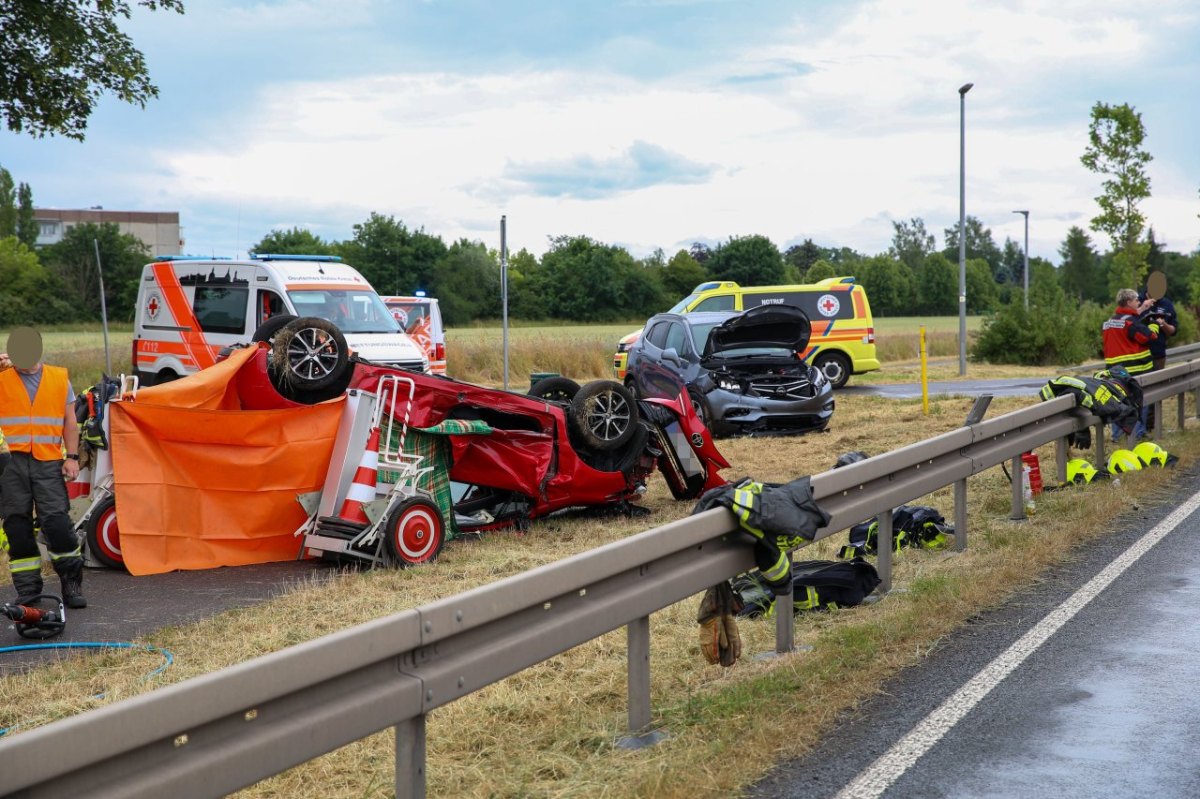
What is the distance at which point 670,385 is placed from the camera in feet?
39.2

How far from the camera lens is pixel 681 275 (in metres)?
93.2

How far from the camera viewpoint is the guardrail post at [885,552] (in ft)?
22.7

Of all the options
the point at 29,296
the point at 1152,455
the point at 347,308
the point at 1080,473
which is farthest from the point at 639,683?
the point at 29,296

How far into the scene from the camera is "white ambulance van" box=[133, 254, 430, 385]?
740 inches

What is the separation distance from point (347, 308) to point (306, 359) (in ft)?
33.1

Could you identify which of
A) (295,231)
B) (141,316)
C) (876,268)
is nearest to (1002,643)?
(141,316)

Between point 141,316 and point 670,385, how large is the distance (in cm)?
1190

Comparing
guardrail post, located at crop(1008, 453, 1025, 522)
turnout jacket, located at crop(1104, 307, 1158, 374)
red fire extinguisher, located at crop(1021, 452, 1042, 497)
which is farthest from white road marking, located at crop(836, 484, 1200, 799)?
turnout jacket, located at crop(1104, 307, 1158, 374)

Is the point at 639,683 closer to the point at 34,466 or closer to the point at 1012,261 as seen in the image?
the point at 34,466

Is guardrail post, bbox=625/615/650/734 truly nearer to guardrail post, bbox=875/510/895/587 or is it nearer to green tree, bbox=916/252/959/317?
guardrail post, bbox=875/510/895/587

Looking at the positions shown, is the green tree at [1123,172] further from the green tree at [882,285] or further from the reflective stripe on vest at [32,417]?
the green tree at [882,285]

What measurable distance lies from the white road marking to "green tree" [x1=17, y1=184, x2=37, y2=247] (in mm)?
127564

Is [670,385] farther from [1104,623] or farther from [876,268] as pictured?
[876,268]

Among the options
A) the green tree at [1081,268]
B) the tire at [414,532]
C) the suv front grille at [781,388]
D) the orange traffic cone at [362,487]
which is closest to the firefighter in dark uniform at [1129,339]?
the suv front grille at [781,388]
